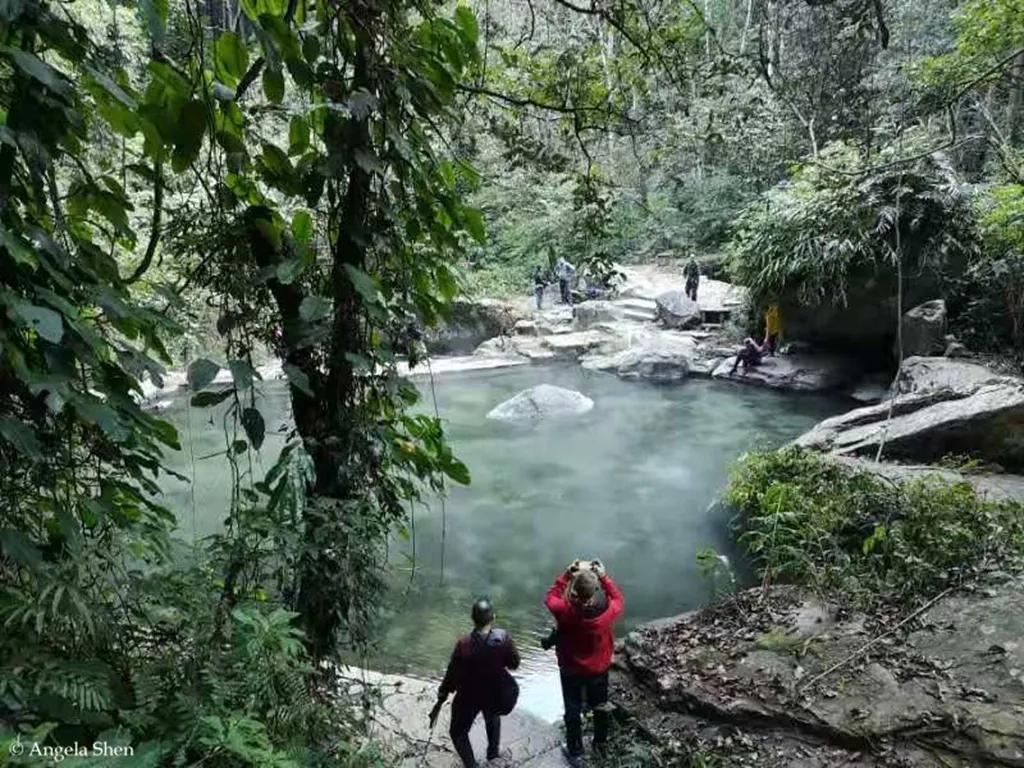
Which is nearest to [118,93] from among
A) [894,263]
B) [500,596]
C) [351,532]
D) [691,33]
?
[351,532]

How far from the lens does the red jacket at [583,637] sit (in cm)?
358

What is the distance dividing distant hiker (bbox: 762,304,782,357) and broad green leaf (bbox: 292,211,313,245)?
484 inches

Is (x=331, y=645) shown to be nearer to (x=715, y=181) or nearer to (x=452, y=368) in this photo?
(x=452, y=368)

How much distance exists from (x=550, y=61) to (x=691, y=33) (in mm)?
691

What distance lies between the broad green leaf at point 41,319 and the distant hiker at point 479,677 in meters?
2.69

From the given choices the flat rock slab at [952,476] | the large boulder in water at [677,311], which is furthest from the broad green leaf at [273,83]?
the large boulder in water at [677,311]

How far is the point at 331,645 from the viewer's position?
2.27m

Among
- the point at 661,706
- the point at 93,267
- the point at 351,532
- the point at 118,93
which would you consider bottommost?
the point at 661,706

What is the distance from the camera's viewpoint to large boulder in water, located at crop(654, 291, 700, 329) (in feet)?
56.2

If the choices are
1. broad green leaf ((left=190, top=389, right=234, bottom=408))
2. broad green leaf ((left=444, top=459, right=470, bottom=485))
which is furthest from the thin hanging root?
broad green leaf ((left=190, top=389, right=234, bottom=408))

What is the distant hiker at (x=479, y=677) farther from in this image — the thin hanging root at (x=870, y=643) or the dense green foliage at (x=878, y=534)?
the dense green foliage at (x=878, y=534)

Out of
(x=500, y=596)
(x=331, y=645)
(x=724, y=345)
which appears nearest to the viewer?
(x=331, y=645)

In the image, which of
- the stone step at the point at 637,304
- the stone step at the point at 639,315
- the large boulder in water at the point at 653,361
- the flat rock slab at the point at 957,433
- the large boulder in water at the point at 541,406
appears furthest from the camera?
the stone step at the point at 637,304

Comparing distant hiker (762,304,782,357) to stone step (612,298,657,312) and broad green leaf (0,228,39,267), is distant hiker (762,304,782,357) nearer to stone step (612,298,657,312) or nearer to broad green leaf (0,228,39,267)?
stone step (612,298,657,312)
